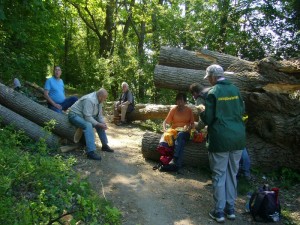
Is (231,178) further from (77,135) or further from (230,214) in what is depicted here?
(77,135)

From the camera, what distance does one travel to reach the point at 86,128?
23.4 ft

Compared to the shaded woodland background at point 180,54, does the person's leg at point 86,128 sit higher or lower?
lower

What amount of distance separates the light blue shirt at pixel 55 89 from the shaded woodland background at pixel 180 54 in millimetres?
664

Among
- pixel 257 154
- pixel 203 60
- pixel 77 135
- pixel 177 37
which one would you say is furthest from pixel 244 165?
pixel 177 37

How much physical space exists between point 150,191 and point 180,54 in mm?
3590

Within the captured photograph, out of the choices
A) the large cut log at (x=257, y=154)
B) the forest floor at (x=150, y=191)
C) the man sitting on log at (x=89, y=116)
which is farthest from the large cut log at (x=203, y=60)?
the forest floor at (x=150, y=191)

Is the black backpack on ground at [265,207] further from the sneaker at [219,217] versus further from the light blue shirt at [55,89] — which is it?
the light blue shirt at [55,89]

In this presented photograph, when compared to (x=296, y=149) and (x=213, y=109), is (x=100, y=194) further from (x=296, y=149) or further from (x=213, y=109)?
(x=296, y=149)

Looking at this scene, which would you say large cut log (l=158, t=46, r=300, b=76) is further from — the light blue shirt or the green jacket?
the green jacket

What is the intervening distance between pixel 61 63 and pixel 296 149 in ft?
84.4

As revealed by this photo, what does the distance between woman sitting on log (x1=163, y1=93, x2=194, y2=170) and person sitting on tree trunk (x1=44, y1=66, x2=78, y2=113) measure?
281 cm

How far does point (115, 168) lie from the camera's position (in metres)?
6.73

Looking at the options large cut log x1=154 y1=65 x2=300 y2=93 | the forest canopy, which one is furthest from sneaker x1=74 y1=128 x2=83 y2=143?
the forest canopy

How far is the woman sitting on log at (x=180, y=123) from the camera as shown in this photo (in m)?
6.70
